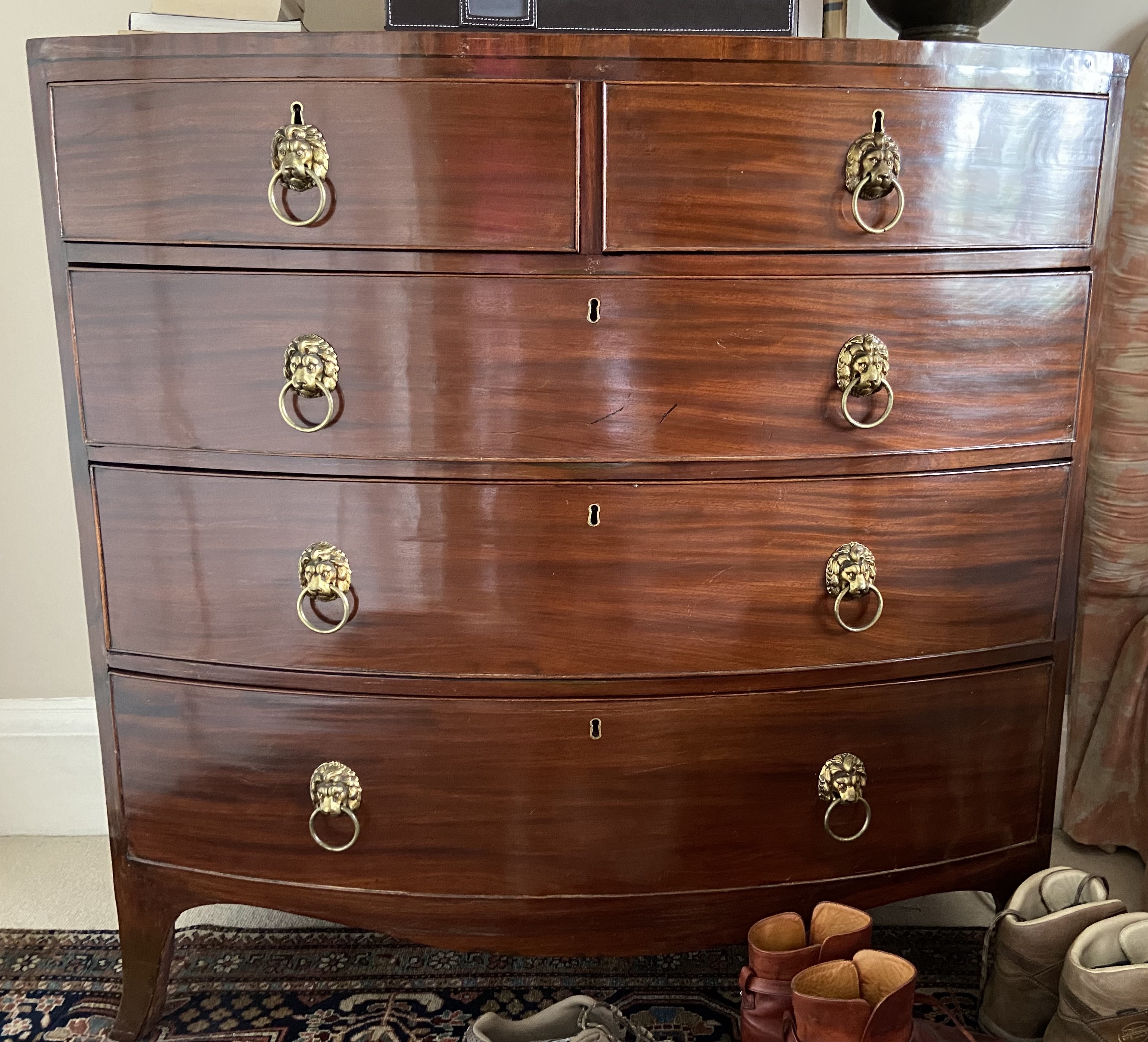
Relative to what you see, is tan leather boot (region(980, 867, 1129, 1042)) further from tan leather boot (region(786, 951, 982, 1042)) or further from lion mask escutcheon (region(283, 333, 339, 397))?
lion mask escutcheon (region(283, 333, 339, 397))

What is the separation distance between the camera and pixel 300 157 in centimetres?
104

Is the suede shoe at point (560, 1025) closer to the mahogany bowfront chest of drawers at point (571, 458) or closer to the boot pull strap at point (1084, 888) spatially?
the mahogany bowfront chest of drawers at point (571, 458)

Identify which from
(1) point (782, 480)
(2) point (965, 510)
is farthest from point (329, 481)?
(2) point (965, 510)

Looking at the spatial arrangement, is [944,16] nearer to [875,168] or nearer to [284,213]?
[875,168]

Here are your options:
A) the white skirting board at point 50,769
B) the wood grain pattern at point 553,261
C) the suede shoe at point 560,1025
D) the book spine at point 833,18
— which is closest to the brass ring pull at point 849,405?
the wood grain pattern at point 553,261

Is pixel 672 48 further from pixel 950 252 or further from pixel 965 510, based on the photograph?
pixel 965 510

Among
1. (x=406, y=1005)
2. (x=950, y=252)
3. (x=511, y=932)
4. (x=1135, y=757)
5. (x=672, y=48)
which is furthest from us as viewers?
(x=1135, y=757)

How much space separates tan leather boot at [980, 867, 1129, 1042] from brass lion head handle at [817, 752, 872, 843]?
0.27 m

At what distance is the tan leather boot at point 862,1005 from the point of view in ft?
3.63

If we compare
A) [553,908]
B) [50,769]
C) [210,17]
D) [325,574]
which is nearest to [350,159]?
[210,17]

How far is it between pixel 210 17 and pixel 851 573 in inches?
38.3

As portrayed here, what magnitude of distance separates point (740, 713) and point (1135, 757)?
2.94 feet

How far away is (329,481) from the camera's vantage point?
1131mm

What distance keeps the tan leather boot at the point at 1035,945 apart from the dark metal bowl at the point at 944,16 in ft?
3.47
